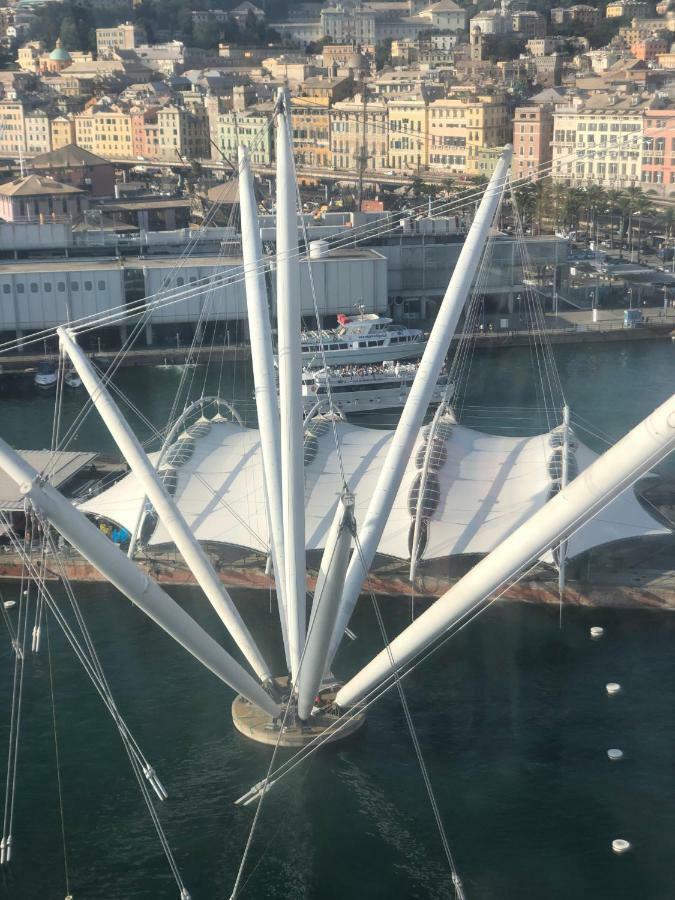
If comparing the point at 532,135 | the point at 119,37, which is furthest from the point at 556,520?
the point at 119,37

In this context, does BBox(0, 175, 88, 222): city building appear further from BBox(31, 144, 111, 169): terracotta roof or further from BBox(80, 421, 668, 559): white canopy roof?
BBox(80, 421, 668, 559): white canopy roof

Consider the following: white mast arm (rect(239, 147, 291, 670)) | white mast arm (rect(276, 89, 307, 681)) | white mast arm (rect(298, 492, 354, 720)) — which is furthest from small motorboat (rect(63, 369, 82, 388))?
white mast arm (rect(298, 492, 354, 720))

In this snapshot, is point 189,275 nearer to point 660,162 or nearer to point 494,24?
point 660,162

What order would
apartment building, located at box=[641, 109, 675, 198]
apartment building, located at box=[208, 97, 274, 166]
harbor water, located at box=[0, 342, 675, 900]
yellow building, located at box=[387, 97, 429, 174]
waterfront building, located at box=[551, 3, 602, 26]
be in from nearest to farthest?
→ harbor water, located at box=[0, 342, 675, 900]
apartment building, located at box=[641, 109, 675, 198]
yellow building, located at box=[387, 97, 429, 174]
apartment building, located at box=[208, 97, 274, 166]
waterfront building, located at box=[551, 3, 602, 26]

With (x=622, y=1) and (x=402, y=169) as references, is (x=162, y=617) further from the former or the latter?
(x=622, y=1)

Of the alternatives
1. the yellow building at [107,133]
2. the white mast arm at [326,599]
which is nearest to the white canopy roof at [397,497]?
the white mast arm at [326,599]

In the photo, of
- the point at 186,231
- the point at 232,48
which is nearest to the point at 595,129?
the point at 186,231
